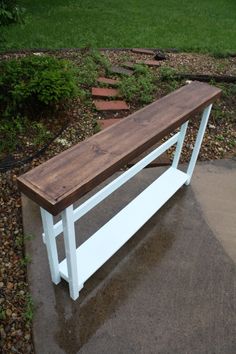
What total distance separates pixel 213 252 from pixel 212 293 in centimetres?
34

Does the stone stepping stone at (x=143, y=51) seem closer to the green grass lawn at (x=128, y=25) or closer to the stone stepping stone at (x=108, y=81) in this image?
the green grass lawn at (x=128, y=25)

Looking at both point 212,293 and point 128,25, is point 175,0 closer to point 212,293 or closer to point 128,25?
point 128,25

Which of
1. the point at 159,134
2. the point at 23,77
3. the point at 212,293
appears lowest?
the point at 212,293

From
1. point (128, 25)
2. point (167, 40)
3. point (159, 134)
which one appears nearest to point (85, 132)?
point (159, 134)

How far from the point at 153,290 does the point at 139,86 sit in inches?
109

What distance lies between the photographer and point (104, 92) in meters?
3.94

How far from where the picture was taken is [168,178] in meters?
2.82

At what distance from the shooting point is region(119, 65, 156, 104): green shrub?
3.91 metres

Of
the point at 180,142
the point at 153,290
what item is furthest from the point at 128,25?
the point at 153,290

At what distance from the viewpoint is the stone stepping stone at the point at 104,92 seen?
389 centimetres

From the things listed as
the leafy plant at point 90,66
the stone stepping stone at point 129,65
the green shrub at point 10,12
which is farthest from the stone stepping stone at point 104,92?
the green shrub at point 10,12

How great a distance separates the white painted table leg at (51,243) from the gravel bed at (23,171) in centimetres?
21

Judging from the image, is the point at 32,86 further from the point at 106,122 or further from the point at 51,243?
the point at 51,243

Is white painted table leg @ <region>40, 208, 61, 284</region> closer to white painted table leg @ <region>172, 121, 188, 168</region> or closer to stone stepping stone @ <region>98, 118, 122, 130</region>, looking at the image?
white painted table leg @ <region>172, 121, 188, 168</region>
